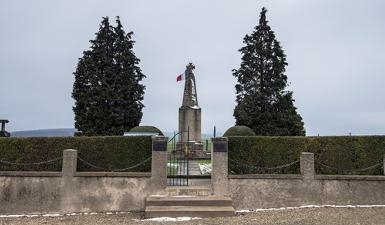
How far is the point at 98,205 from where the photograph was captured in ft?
40.8

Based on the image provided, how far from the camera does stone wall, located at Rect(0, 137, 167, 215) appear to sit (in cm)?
1243

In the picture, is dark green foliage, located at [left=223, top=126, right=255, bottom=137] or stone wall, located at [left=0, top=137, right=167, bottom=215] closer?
stone wall, located at [left=0, top=137, right=167, bottom=215]

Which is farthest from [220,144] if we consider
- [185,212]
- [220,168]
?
[185,212]

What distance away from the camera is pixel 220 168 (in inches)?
496

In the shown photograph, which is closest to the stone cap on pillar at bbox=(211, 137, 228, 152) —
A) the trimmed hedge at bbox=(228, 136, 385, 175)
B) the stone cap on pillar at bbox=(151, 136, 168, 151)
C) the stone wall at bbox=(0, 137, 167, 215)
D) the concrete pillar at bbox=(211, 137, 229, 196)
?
the concrete pillar at bbox=(211, 137, 229, 196)

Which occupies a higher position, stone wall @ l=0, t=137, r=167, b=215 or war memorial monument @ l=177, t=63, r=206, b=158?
war memorial monument @ l=177, t=63, r=206, b=158

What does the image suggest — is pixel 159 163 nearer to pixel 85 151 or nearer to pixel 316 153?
pixel 85 151

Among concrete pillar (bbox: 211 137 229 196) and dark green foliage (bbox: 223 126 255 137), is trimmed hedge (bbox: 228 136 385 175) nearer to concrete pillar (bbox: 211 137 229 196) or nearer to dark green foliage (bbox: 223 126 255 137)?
concrete pillar (bbox: 211 137 229 196)

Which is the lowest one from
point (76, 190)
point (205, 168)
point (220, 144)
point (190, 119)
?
point (76, 190)

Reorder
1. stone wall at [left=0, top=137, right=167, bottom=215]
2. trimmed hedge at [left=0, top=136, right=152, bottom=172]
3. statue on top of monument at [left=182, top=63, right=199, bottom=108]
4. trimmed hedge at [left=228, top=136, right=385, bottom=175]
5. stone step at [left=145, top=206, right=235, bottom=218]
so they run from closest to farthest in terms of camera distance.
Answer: stone step at [left=145, top=206, right=235, bottom=218], stone wall at [left=0, top=137, right=167, bottom=215], trimmed hedge at [left=0, top=136, right=152, bottom=172], trimmed hedge at [left=228, top=136, right=385, bottom=175], statue on top of monument at [left=182, top=63, right=199, bottom=108]

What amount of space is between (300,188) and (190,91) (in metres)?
11.9

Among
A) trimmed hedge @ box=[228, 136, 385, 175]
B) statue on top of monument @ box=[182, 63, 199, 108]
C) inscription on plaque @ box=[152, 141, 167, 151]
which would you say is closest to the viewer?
inscription on plaque @ box=[152, 141, 167, 151]

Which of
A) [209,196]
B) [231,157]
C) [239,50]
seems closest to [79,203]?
[209,196]

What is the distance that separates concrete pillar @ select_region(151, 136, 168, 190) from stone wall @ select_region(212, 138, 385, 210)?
1.62 metres
